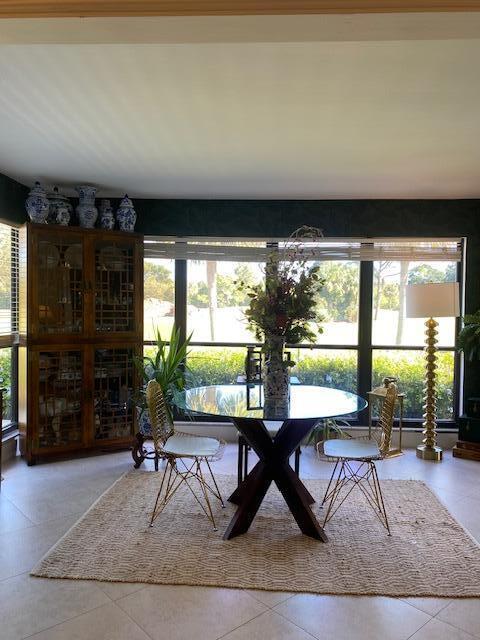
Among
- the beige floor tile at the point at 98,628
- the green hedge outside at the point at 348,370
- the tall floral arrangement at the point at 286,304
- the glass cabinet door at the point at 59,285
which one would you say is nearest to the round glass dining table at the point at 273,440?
the tall floral arrangement at the point at 286,304

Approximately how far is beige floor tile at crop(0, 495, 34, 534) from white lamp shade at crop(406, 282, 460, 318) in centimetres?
335

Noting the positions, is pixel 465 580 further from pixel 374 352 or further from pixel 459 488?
pixel 374 352

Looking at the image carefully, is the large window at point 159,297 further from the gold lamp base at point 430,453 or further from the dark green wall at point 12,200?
the gold lamp base at point 430,453

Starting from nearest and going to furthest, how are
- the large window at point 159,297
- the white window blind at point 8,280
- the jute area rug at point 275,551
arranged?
the jute area rug at point 275,551
the white window blind at point 8,280
the large window at point 159,297

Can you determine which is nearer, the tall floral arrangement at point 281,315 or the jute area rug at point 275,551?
the jute area rug at point 275,551

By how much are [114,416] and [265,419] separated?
220 cm

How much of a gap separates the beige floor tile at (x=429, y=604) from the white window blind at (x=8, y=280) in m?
3.54

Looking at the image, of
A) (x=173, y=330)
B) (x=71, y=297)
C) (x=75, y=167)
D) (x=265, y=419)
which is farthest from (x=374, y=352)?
(x=75, y=167)

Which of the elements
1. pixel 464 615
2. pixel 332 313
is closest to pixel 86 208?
pixel 332 313

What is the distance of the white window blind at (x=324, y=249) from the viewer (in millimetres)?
4500

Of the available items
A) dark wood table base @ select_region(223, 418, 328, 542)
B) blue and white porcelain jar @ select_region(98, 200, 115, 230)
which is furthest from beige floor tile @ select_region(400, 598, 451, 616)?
blue and white porcelain jar @ select_region(98, 200, 115, 230)

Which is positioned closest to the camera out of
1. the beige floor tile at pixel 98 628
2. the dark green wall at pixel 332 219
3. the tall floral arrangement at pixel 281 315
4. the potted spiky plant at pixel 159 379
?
Result: the beige floor tile at pixel 98 628

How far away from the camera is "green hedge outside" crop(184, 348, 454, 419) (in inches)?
182

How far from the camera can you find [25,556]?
95.7 inches
